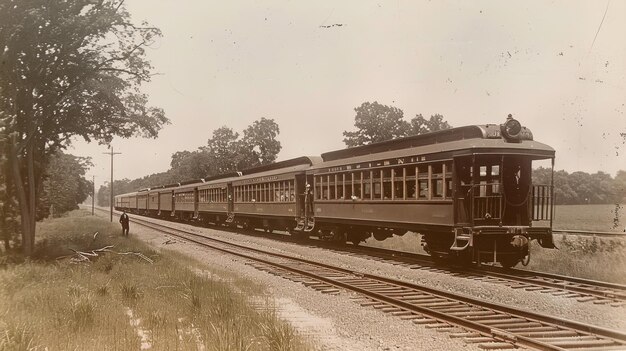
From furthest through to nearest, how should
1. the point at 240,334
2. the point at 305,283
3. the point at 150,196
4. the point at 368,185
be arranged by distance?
the point at 150,196 < the point at 368,185 < the point at 305,283 < the point at 240,334

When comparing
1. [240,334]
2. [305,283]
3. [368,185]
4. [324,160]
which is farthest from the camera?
[324,160]

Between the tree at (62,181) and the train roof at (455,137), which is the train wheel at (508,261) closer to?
the train roof at (455,137)

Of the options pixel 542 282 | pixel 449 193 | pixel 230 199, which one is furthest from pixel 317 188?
pixel 230 199

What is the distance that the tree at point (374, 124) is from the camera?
220ft

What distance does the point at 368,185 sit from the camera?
17.7m

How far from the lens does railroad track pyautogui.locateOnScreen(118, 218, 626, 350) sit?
714 centimetres

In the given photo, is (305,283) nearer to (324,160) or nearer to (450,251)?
(450,251)

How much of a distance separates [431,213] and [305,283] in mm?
4043

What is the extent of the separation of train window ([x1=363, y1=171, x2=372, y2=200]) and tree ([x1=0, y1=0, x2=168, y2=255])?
27.6 feet

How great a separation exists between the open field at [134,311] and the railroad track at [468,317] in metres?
1.99

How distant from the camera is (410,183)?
50.5 feet

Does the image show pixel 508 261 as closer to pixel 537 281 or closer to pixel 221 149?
pixel 537 281

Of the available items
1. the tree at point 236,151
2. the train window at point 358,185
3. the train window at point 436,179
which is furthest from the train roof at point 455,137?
the tree at point 236,151

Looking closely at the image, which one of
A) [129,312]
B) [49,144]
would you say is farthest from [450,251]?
[49,144]
